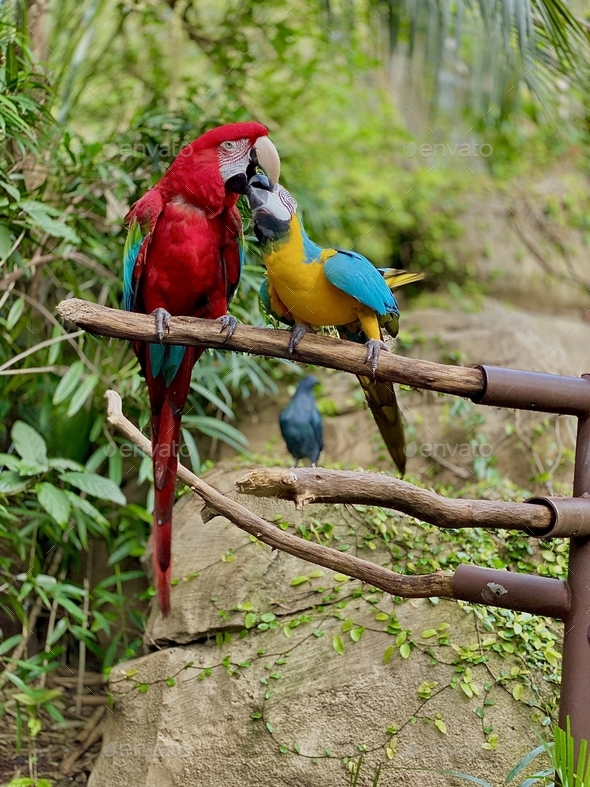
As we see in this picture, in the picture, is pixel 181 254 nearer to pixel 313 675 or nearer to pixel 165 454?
pixel 165 454

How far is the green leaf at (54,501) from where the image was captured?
243 cm

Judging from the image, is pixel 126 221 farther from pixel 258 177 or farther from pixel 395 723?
pixel 395 723

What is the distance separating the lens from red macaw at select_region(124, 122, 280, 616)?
196 cm

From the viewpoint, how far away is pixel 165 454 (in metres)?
2.05

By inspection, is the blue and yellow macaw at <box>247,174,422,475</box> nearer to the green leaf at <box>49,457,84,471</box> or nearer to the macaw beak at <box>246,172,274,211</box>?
the macaw beak at <box>246,172,274,211</box>

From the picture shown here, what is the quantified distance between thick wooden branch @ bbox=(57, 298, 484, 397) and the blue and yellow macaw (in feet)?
0.10

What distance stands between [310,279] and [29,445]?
1340 millimetres

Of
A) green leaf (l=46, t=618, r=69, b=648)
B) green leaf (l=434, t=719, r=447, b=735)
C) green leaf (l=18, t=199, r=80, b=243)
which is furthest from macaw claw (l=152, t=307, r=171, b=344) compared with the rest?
green leaf (l=46, t=618, r=69, b=648)

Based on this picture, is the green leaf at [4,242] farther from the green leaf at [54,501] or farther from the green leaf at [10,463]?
the green leaf at [54,501]

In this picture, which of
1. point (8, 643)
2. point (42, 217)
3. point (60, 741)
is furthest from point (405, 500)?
point (60, 741)

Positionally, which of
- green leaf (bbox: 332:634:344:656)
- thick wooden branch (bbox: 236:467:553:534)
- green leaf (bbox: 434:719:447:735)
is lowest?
green leaf (bbox: 434:719:447:735)

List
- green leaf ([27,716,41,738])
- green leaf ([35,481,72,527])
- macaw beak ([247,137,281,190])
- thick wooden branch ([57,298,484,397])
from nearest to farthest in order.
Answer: thick wooden branch ([57,298,484,397]), macaw beak ([247,137,281,190]), green leaf ([35,481,72,527]), green leaf ([27,716,41,738])

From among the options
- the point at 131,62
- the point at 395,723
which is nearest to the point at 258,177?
the point at 395,723

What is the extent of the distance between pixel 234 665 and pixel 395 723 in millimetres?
513
